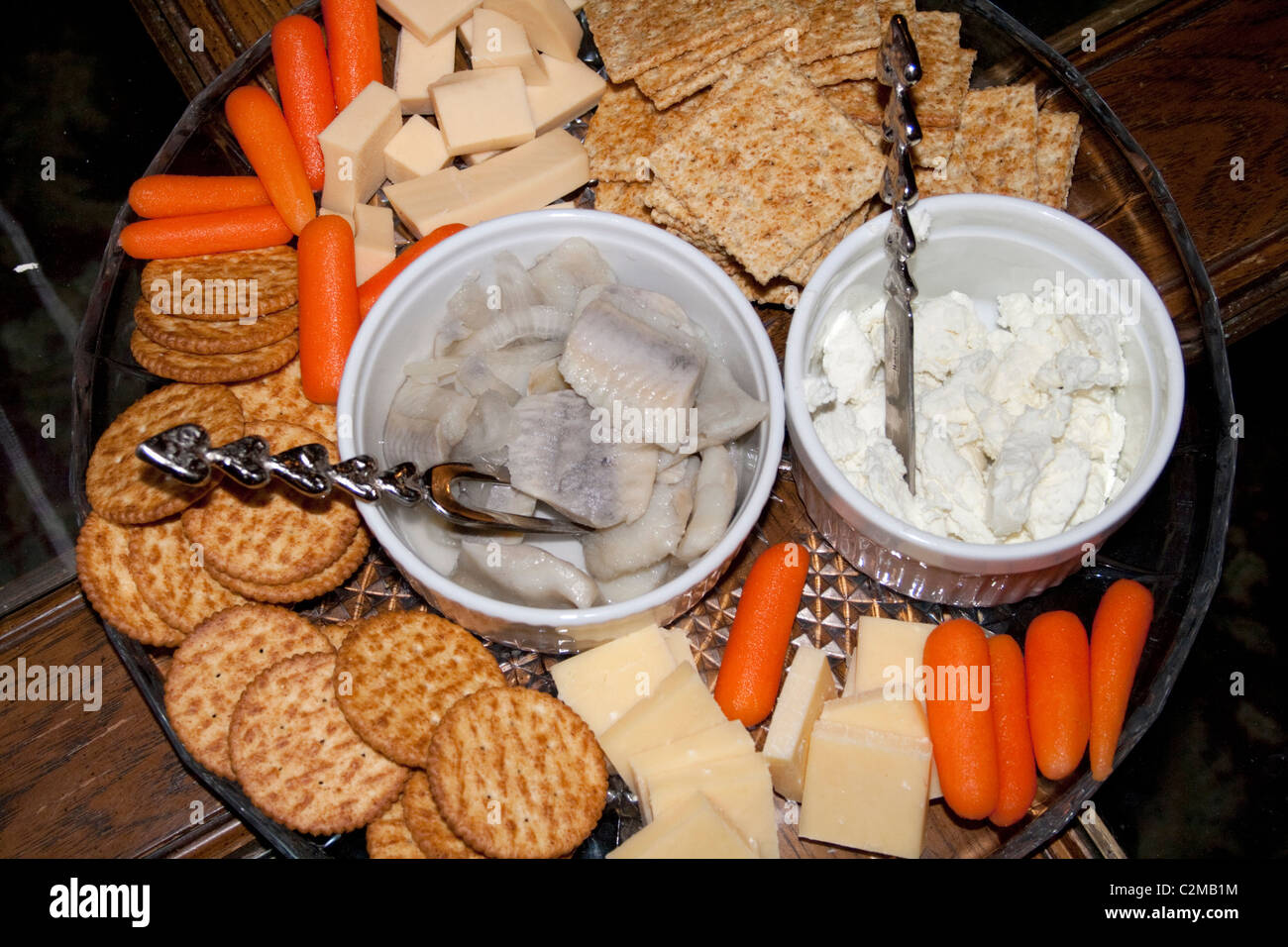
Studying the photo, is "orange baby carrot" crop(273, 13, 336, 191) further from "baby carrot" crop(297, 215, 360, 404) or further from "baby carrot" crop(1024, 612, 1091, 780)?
"baby carrot" crop(1024, 612, 1091, 780)

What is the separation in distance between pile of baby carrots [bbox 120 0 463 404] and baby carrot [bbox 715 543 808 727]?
906mm

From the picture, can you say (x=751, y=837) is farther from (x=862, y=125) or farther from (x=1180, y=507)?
(x=862, y=125)

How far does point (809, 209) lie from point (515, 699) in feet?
3.60

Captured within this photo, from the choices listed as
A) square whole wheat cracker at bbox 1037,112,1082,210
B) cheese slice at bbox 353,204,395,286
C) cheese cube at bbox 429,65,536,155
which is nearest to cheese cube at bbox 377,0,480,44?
cheese cube at bbox 429,65,536,155

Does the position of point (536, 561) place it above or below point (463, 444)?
below

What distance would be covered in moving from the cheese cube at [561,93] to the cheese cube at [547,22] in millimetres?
34

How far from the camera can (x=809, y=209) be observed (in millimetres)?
2043

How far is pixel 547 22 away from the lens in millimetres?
2219

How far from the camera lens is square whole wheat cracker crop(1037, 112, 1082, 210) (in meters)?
2.19

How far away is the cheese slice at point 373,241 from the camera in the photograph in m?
2.18

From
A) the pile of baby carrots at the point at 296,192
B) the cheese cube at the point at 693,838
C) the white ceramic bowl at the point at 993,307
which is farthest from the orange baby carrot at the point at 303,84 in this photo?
the cheese cube at the point at 693,838

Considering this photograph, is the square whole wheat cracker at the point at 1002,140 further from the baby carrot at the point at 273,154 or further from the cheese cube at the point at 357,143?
the baby carrot at the point at 273,154

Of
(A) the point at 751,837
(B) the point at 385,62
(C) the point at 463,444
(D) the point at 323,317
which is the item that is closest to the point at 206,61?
(B) the point at 385,62

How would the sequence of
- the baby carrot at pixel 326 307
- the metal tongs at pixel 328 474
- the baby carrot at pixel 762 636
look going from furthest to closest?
the baby carrot at pixel 326 307 < the baby carrot at pixel 762 636 < the metal tongs at pixel 328 474
